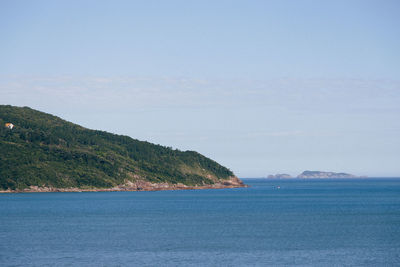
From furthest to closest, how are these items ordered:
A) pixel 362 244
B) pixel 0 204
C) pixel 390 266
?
pixel 0 204
pixel 362 244
pixel 390 266

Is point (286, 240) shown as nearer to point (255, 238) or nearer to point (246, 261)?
point (255, 238)

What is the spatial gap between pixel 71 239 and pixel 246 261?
34.1 metres

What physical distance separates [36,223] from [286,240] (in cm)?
5674

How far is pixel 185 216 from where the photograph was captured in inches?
5517

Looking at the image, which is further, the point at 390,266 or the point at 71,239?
the point at 71,239

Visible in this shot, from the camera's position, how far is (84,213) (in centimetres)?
Result: 14562

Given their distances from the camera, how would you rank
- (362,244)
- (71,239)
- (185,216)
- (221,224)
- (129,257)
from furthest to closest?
(185,216) < (221,224) < (71,239) < (362,244) < (129,257)

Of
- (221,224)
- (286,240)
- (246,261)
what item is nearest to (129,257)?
(246,261)

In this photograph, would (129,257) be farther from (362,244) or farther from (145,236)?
(362,244)

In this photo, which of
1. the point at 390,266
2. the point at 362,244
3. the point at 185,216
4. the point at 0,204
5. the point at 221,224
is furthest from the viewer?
the point at 0,204

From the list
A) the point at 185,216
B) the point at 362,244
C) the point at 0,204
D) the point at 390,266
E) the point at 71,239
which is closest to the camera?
the point at 390,266

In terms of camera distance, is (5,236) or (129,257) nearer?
(129,257)

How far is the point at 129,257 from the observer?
7556 centimetres

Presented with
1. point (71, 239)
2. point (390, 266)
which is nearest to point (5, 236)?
point (71, 239)
